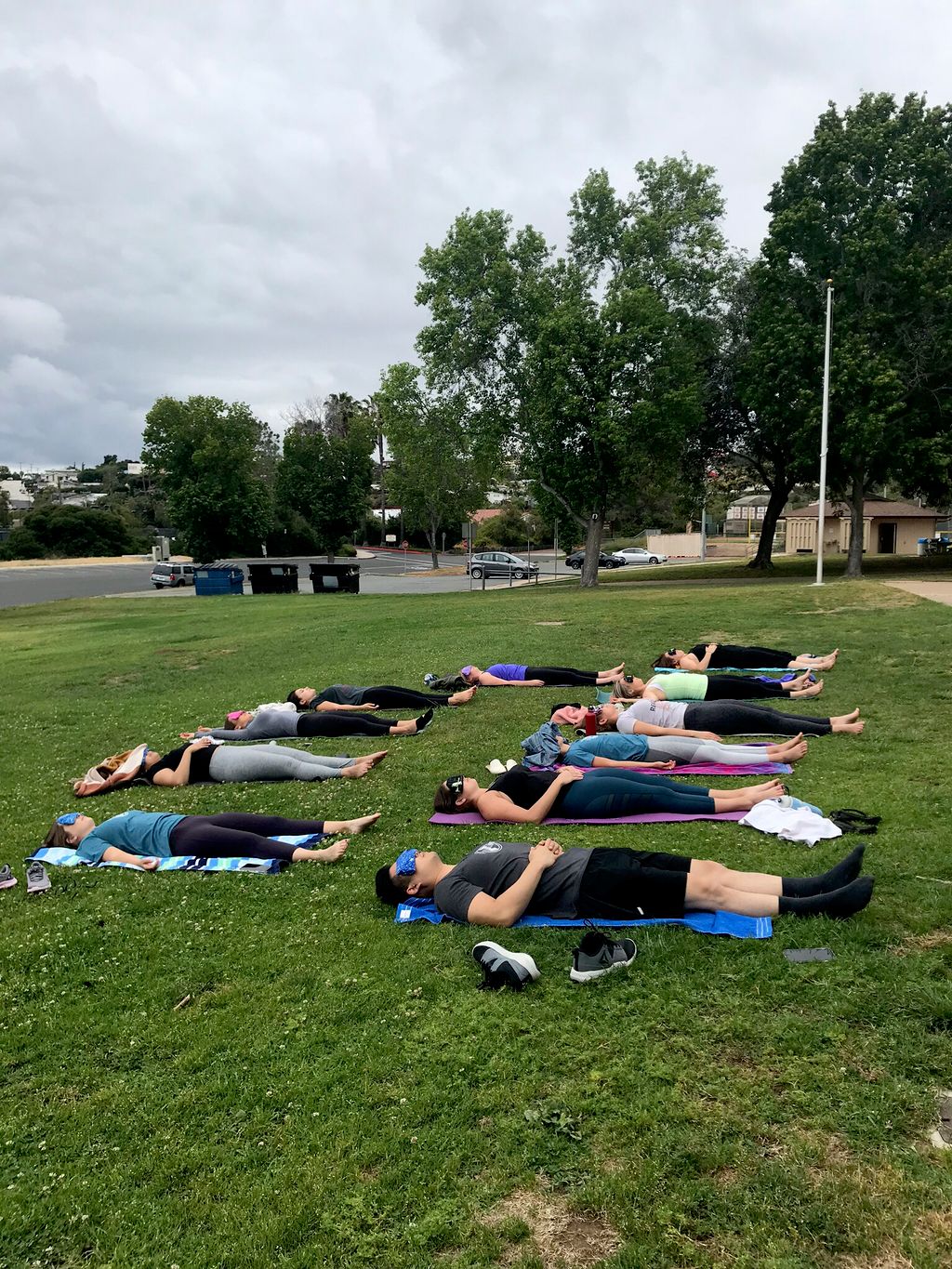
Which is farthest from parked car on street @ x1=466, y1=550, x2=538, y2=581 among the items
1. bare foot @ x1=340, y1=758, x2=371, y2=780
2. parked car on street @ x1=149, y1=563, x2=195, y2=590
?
bare foot @ x1=340, y1=758, x2=371, y2=780

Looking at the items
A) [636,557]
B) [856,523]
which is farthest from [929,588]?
[636,557]

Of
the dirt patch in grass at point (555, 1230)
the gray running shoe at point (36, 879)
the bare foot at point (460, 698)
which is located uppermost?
the bare foot at point (460, 698)

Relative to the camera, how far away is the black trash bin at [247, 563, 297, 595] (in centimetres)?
3847

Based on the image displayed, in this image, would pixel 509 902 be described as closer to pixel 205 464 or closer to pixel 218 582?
pixel 218 582

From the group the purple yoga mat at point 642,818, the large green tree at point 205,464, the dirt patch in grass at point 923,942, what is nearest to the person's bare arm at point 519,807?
the purple yoga mat at point 642,818

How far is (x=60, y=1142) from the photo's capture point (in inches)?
130

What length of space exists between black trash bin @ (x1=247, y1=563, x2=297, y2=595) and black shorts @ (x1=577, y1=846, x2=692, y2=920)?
35075mm

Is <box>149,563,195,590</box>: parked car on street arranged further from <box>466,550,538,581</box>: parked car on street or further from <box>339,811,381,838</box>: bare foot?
<box>339,811,381,838</box>: bare foot

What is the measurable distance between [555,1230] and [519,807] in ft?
12.6

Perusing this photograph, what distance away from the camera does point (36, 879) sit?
5.91 metres

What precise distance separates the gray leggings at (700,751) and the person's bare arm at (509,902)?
10.8ft

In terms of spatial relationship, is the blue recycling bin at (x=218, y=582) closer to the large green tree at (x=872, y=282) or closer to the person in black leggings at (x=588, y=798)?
the large green tree at (x=872, y=282)

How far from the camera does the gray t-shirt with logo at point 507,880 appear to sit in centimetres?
484

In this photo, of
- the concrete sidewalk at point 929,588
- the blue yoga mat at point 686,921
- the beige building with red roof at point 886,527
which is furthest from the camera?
the beige building with red roof at point 886,527
